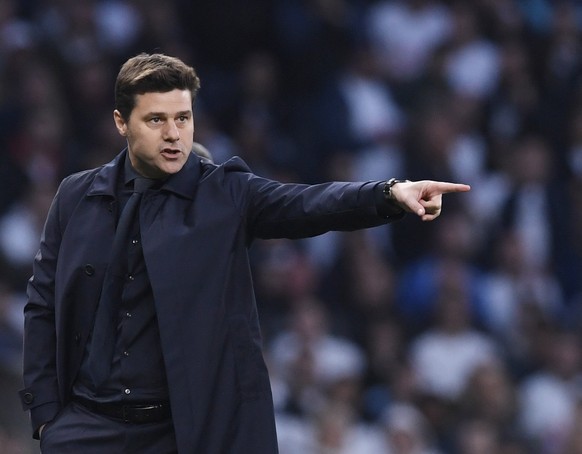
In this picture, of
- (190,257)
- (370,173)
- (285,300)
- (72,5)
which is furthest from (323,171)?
(190,257)

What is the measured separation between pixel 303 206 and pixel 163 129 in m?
0.44

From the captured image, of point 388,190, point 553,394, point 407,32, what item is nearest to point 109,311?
point 388,190

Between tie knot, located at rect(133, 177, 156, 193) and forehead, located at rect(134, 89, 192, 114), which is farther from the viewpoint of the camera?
tie knot, located at rect(133, 177, 156, 193)

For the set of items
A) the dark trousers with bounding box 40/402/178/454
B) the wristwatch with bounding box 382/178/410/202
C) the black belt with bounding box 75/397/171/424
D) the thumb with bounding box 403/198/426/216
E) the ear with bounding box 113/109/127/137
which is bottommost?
the dark trousers with bounding box 40/402/178/454

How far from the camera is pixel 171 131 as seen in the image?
4.07m

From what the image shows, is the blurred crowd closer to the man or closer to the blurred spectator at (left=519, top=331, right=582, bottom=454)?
the blurred spectator at (left=519, top=331, right=582, bottom=454)

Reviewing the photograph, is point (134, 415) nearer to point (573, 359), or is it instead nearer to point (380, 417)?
point (380, 417)

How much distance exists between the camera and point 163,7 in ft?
33.7

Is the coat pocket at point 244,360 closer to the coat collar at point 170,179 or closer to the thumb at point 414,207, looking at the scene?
the coat collar at point 170,179

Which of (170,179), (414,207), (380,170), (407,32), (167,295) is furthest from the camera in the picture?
(407,32)

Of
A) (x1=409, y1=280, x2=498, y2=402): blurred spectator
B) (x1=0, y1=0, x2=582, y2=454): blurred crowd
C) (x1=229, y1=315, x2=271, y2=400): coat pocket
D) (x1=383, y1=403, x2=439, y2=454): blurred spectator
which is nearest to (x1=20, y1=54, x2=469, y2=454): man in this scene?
(x1=229, y1=315, x2=271, y2=400): coat pocket

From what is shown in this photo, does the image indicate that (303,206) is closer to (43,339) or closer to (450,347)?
(43,339)

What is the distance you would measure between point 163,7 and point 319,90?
1.20 metres

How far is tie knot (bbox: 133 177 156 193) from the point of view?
4.19 meters
